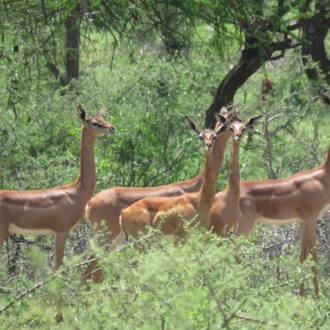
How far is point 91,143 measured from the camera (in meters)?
10.4

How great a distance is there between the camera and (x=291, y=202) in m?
10.3

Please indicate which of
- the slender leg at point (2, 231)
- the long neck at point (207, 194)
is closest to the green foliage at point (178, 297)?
the long neck at point (207, 194)

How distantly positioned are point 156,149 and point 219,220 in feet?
9.15

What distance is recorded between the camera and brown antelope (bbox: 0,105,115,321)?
31.8 ft

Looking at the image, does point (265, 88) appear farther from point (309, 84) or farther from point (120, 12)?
point (120, 12)

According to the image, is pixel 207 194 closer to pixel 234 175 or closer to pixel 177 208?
pixel 177 208

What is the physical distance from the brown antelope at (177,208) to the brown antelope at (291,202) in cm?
77

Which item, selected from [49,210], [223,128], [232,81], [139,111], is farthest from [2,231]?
[232,81]

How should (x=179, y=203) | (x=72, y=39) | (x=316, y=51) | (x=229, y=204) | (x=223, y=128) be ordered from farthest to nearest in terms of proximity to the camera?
(x=316, y=51)
(x=72, y=39)
(x=223, y=128)
(x=229, y=204)
(x=179, y=203)

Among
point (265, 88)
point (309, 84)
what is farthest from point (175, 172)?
point (265, 88)

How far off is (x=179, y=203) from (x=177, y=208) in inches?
13.6

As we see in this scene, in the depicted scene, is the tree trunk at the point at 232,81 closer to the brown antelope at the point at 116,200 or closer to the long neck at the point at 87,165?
the brown antelope at the point at 116,200

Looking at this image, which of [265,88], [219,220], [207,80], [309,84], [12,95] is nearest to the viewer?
[219,220]

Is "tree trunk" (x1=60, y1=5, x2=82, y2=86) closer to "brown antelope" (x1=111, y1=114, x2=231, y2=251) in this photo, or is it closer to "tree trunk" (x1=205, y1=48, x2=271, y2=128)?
"tree trunk" (x1=205, y1=48, x2=271, y2=128)
